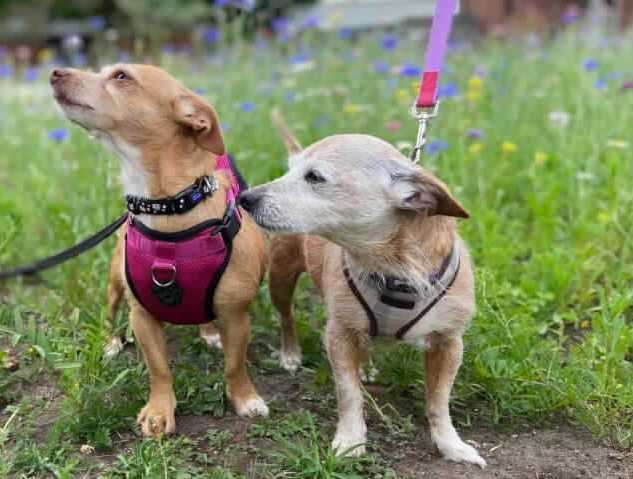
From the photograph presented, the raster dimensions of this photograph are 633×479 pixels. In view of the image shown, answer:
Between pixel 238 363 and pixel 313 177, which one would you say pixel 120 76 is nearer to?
pixel 313 177

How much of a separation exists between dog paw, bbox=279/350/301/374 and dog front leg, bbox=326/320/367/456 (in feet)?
2.23

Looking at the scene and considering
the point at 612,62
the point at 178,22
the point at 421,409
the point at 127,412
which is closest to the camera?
the point at 127,412

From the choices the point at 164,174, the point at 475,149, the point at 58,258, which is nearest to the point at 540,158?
the point at 475,149

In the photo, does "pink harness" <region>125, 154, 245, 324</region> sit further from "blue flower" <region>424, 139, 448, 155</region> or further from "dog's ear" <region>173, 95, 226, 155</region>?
"blue flower" <region>424, 139, 448, 155</region>

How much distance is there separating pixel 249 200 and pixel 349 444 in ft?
2.93

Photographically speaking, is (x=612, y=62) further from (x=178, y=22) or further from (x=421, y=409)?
(x=178, y=22)

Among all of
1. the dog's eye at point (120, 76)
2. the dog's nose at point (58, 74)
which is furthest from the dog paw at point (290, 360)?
the dog's nose at point (58, 74)

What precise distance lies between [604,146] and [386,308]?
8.97 feet

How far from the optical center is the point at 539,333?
352 cm

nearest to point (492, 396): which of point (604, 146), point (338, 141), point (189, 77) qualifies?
point (338, 141)

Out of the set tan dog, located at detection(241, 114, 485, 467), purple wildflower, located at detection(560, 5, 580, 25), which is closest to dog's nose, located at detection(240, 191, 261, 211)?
tan dog, located at detection(241, 114, 485, 467)

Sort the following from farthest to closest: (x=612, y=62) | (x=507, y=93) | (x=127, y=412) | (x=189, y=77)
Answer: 1. (x=189, y=77)
2. (x=612, y=62)
3. (x=507, y=93)
4. (x=127, y=412)

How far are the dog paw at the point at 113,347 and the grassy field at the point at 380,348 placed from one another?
0.16 feet

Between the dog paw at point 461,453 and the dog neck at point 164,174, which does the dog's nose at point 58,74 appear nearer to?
the dog neck at point 164,174
